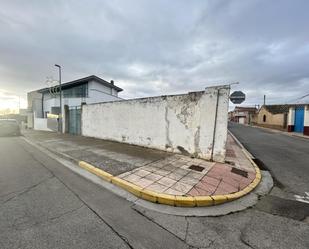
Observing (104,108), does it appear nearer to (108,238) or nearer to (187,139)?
(187,139)

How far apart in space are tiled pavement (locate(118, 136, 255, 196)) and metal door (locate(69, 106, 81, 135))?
35.6 ft

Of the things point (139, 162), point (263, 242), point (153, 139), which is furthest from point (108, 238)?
point (153, 139)

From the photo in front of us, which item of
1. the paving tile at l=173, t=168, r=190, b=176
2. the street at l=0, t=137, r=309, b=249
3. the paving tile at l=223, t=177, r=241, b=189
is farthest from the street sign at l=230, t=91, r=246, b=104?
the street at l=0, t=137, r=309, b=249

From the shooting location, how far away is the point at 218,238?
248 cm

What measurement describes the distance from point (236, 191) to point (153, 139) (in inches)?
193

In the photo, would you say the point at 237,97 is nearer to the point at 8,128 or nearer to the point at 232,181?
the point at 232,181

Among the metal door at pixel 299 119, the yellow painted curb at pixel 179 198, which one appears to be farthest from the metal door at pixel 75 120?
the metal door at pixel 299 119

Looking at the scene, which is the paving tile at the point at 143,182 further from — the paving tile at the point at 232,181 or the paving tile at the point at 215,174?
the paving tile at the point at 232,181

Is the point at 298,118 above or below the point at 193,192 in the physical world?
above

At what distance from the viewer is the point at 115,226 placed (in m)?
2.70

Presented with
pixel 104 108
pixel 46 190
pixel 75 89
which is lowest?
pixel 46 190

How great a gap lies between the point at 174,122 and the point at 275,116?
26540mm

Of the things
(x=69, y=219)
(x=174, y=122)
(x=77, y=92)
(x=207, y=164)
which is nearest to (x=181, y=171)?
(x=207, y=164)

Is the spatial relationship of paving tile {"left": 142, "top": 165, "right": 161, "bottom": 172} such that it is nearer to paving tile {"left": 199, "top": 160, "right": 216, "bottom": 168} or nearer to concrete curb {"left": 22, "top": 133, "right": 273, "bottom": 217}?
concrete curb {"left": 22, "top": 133, "right": 273, "bottom": 217}
